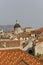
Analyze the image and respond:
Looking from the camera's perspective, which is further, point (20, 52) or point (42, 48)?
point (42, 48)

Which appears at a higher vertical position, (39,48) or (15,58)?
(15,58)

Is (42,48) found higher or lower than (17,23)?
lower

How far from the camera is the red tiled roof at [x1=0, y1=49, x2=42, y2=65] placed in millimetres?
16734

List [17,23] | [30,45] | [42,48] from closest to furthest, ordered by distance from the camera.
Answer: [42,48] < [30,45] < [17,23]

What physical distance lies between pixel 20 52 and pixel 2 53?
3.43 feet

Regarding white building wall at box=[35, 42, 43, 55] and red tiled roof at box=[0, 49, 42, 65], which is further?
white building wall at box=[35, 42, 43, 55]

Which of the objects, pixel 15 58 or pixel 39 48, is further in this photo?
pixel 39 48

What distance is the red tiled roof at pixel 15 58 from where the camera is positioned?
16.7 meters

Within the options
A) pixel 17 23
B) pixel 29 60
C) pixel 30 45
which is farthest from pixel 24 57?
pixel 17 23

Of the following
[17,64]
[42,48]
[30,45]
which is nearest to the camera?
[17,64]

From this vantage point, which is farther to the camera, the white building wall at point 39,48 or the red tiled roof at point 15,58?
the white building wall at point 39,48

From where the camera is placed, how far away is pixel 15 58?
16.9 metres

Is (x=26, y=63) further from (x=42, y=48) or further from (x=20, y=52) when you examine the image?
(x=42, y=48)

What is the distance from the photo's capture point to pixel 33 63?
16922 millimetres
